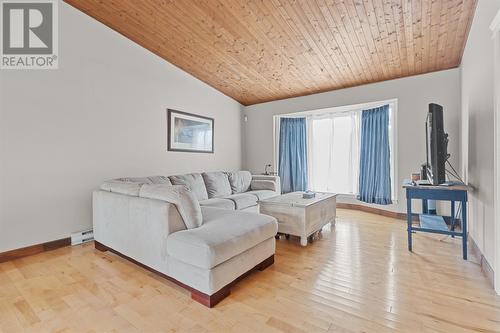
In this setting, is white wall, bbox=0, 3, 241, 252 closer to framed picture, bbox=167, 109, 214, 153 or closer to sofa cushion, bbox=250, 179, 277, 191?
framed picture, bbox=167, 109, 214, 153

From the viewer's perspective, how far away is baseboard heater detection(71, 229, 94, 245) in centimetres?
290

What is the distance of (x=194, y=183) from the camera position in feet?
12.2

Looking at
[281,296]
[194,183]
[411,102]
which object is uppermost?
[411,102]

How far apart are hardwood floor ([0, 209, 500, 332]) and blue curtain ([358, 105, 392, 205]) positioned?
5.51 feet

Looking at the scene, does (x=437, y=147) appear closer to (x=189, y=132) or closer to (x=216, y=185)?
(x=216, y=185)

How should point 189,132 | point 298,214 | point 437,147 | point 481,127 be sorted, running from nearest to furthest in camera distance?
point 481,127, point 437,147, point 298,214, point 189,132

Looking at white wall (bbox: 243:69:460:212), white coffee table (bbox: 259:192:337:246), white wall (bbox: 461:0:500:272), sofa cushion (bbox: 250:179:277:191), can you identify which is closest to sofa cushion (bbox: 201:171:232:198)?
sofa cushion (bbox: 250:179:277:191)

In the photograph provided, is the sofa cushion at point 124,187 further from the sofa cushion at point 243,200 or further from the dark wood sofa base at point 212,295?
the sofa cushion at point 243,200

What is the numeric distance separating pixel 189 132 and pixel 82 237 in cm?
232

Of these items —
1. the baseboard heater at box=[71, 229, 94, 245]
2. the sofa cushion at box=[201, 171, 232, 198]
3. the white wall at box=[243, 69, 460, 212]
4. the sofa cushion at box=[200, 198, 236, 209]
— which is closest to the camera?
the baseboard heater at box=[71, 229, 94, 245]

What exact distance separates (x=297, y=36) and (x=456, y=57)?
2.28 meters

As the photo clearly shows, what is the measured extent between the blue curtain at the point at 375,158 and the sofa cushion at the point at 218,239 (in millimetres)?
2885

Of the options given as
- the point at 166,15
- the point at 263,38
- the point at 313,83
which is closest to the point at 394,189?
the point at 313,83

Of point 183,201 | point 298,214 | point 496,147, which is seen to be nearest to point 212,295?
point 183,201
